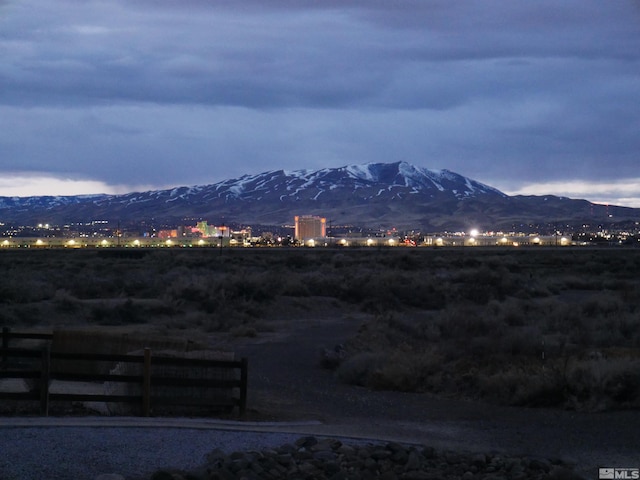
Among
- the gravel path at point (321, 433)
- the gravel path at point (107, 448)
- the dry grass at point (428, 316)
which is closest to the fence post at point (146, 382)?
the gravel path at point (321, 433)

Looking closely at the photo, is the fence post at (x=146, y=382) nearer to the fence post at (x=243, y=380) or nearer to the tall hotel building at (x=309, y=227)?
the fence post at (x=243, y=380)

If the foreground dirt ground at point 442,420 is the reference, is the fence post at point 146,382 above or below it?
above

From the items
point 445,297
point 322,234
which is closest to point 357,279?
point 445,297

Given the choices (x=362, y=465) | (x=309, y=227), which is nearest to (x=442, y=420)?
(x=362, y=465)

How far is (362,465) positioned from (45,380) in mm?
5713

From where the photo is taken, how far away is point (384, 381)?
829 inches

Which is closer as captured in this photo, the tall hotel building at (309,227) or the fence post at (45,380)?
the fence post at (45,380)

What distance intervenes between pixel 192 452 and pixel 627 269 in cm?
6701

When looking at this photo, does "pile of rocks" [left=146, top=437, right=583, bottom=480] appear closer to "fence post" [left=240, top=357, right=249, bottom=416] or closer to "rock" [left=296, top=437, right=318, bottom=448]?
"rock" [left=296, top=437, right=318, bottom=448]

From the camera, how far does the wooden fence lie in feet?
46.0

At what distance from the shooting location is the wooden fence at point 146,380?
14016 millimetres

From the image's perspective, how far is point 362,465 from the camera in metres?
11.6

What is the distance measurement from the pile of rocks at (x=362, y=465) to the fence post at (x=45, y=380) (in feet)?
12.9

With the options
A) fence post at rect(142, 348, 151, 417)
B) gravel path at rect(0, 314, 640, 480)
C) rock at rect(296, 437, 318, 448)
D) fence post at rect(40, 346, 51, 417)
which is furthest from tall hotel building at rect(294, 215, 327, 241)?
rock at rect(296, 437, 318, 448)
